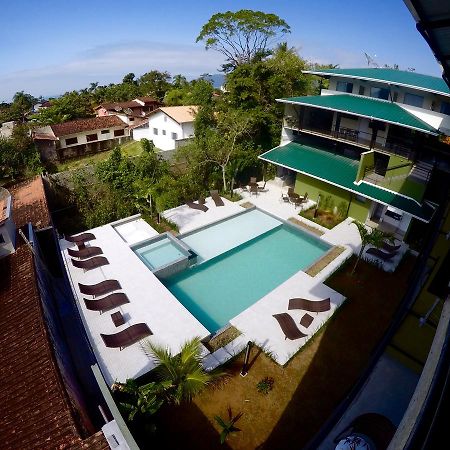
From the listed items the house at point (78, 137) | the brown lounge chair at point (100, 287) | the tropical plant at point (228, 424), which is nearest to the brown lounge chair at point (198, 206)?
the brown lounge chair at point (100, 287)

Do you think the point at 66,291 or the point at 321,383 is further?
the point at 66,291

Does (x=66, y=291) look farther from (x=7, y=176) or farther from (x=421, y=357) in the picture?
(x=421, y=357)

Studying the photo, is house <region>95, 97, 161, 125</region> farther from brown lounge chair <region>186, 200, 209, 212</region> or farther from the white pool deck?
the white pool deck

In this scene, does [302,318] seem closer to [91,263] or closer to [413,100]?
[91,263]

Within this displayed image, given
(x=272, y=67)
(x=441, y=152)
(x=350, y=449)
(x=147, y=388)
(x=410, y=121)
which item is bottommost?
(x=147, y=388)

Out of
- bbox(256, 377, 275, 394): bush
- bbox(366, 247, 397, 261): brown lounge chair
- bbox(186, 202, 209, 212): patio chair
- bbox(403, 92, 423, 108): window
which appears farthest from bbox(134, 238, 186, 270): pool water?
bbox(403, 92, 423, 108): window

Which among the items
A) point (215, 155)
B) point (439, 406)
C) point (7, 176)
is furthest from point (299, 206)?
point (7, 176)

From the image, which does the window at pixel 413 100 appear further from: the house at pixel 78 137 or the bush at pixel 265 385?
the house at pixel 78 137
